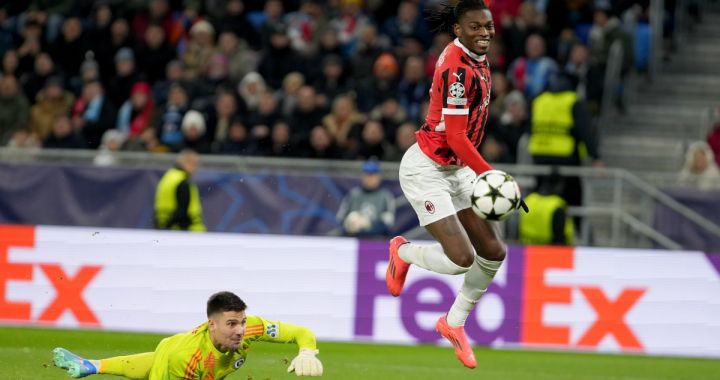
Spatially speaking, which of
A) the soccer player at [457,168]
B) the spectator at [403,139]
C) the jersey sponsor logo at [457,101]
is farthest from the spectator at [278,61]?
the jersey sponsor logo at [457,101]

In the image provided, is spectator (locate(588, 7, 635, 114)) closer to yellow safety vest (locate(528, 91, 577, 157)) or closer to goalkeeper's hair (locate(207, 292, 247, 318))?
yellow safety vest (locate(528, 91, 577, 157))

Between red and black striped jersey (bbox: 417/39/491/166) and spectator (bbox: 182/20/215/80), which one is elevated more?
spectator (bbox: 182/20/215/80)

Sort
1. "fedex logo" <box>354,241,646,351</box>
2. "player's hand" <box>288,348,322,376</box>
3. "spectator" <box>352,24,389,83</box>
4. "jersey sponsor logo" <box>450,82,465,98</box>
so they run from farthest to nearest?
"spectator" <box>352,24,389,83</box> < "fedex logo" <box>354,241,646,351</box> < "jersey sponsor logo" <box>450,82,465,98</box> < "player's hand" <box>288,348,322,376</box>

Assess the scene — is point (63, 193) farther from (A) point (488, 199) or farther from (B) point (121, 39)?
(A) point (488, 199)

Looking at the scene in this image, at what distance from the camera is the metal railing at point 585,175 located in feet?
51.7

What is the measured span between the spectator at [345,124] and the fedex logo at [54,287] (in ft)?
14.3

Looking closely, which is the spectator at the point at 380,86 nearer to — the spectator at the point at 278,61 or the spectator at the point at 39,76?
the spectator at the point at 278,61

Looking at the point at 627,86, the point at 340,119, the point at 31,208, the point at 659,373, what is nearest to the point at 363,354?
the point at 659,373

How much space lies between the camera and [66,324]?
13.8 meters

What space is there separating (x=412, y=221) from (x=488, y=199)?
25.6ft

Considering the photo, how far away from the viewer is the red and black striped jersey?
9.07 metres

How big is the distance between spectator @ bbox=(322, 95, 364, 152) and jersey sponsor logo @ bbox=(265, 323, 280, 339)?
8684 mm

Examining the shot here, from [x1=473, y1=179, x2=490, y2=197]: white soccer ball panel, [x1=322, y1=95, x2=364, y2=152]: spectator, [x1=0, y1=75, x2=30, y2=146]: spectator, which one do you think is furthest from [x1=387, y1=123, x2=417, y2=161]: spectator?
[x1=473, y1=179, x2=490, y2=197]: white soccer ball panel

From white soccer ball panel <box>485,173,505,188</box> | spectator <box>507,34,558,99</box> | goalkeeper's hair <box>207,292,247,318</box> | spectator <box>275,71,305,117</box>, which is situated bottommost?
goalkeeper's hair <box>207,292,247,318</box>
